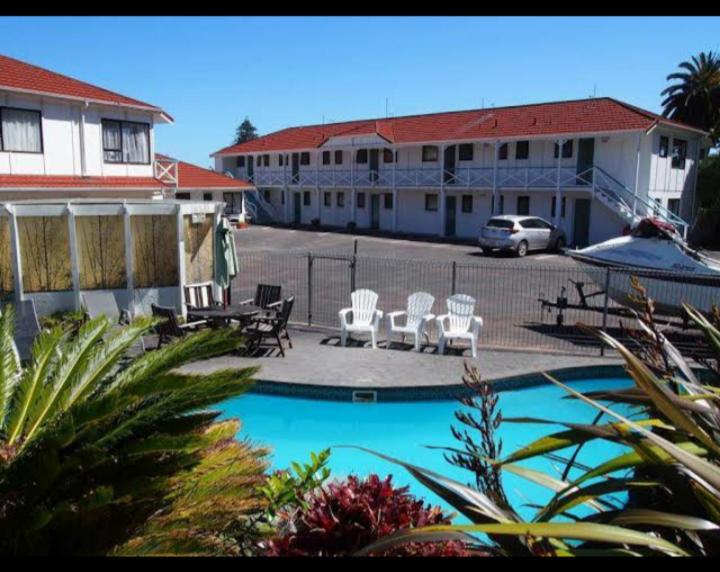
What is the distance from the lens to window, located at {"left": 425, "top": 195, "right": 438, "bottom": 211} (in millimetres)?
40875

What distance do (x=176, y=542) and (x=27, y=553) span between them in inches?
32.0

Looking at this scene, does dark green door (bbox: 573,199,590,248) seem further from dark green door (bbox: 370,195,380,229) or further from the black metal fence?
dark green door (bbox: 370,195,380,229)

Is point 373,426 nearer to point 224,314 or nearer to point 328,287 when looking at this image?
point 224,314

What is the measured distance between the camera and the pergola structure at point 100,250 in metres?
14.4

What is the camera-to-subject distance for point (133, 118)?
25484 millimetres

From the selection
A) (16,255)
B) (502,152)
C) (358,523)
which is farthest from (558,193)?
(358,523)

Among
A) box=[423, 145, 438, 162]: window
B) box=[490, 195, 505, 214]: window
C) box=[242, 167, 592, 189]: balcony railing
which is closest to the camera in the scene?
box=[242, 167, 592, 189]: balcony railing

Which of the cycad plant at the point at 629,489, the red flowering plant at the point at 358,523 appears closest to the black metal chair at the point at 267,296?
the red flowering plant at the point at 358,523

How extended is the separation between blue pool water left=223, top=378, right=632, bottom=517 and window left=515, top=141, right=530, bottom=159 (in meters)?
26.9

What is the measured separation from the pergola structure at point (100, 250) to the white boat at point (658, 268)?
9.93m

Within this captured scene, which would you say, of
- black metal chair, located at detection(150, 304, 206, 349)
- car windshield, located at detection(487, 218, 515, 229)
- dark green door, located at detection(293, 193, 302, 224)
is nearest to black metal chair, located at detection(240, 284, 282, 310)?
black metal chair, located at detection(150, 304, 206, 349)

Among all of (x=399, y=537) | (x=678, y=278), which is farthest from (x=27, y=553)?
Result: (x=678, y=278)

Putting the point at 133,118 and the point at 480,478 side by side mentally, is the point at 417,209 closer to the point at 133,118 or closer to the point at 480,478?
the point at 133,118

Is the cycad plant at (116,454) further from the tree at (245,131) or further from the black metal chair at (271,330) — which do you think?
the tree at (245,131)
